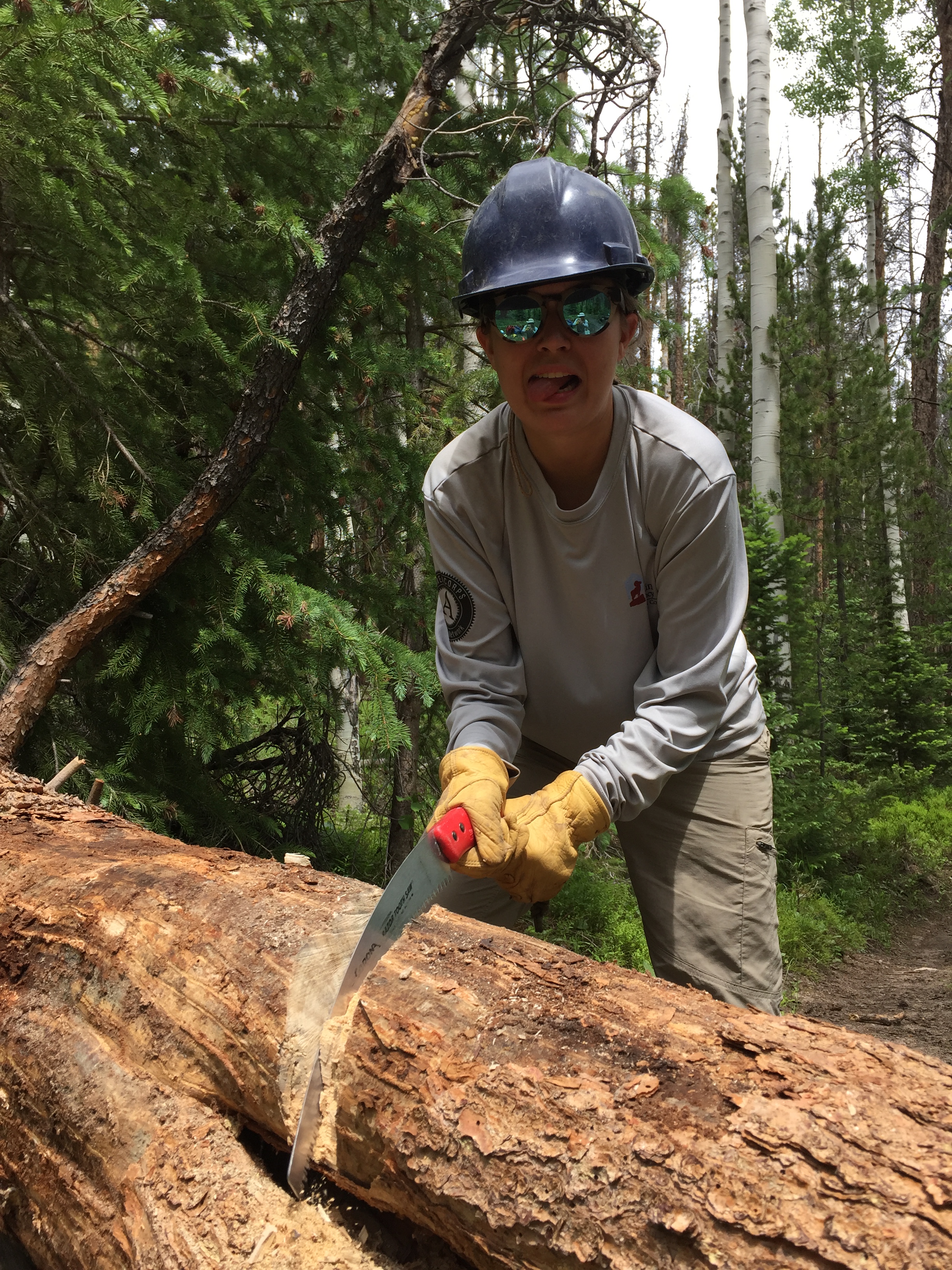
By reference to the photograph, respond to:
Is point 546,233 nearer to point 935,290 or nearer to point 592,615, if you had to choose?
point 592,615

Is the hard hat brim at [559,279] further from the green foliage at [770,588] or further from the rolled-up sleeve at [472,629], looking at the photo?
the green foliage at [770,588]

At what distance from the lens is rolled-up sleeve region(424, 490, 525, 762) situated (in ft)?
7.80

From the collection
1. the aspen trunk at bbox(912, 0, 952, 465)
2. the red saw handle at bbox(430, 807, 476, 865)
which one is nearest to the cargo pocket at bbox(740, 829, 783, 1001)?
the red saw handle at bbox(430, 807, 476, 865)

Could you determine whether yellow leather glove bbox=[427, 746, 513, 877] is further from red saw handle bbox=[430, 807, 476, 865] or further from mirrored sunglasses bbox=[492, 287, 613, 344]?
mirrored sunglasses bbox=[492, 287, 613, 344]

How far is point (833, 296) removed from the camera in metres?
10.4

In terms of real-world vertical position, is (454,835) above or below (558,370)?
below

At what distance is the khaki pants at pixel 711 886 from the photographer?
2332mm

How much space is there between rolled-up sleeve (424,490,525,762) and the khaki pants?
1.57 feet

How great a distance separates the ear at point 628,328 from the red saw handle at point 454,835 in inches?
48.5

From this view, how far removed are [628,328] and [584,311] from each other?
265mm

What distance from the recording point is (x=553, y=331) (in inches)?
80.8

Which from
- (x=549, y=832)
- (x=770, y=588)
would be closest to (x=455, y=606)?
(x=549, y=832)

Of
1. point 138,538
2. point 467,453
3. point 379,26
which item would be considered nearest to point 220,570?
point 138,538

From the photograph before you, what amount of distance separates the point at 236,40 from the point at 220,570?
265 centimetres
